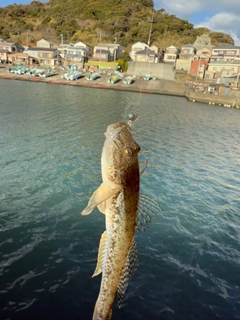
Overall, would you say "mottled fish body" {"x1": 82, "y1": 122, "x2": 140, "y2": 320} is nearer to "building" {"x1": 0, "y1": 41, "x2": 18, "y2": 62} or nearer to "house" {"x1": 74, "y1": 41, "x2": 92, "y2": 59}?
"building" {"x1": 0, "y1": 41, "x2": 18, "y2": 62}

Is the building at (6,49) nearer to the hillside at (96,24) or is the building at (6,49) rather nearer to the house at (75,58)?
the house at (75,58)

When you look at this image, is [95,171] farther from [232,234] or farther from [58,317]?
[58,317]

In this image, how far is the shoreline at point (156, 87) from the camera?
64938 mm

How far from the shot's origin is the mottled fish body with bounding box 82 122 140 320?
293cm

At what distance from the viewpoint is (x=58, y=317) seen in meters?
7.16

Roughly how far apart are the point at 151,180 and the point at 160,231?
5.47 m

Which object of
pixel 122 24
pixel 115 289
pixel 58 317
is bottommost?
pixel 58 317

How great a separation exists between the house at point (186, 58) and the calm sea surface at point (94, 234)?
288ft

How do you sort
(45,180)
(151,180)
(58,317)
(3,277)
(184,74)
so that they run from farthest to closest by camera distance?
1. (184,74)
2. (151,180)
3. (45,180)
4. (3,277)
5. (58,317)

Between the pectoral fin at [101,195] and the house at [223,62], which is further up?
the house at [223,62]

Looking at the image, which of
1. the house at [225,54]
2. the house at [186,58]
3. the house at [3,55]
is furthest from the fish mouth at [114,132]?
the house at [3,55]


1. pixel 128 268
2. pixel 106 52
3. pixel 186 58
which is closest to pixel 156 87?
pixel 186 58

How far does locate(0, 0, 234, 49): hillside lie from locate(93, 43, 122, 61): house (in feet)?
69.5

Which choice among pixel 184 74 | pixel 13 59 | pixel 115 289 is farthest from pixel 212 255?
pixel 13 59
